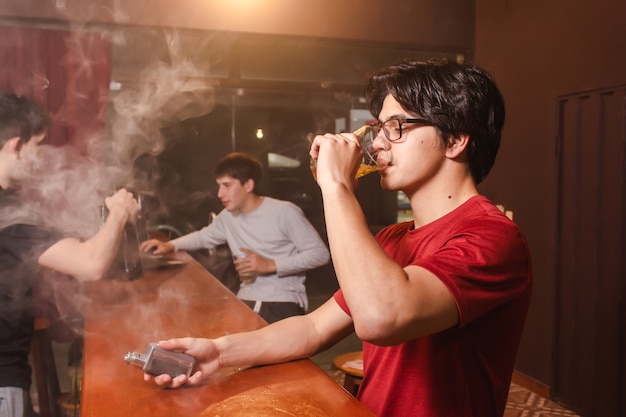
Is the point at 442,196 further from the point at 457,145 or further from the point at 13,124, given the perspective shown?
the point at 13,124

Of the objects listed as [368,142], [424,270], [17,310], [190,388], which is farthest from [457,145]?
[17,310]

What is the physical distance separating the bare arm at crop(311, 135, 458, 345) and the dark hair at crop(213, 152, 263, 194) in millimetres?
3057

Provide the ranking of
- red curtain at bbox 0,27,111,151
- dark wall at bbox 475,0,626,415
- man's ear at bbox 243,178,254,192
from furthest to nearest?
man's ear at bbox 243,178,254,192, red curtain at bbox 0,27,111,151, dark wall at bbox 475,0,626,415

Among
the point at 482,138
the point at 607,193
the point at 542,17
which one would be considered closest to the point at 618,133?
the point at 607,193

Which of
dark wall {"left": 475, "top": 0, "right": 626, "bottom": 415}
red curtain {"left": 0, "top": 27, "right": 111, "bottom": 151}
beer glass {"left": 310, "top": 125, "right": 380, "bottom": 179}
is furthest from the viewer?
red curtain {"left": 0, "top": 27, "right": 111, "bottom": 151}

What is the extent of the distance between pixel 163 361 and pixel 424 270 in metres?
0.58

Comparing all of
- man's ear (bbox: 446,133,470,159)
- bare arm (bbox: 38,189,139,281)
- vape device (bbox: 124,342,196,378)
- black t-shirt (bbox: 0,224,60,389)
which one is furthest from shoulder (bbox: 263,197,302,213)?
vape device (bbox: 124,342,196,378)

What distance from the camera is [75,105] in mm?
3998

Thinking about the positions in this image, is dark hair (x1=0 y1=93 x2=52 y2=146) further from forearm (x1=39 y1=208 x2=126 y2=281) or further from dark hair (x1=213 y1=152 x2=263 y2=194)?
dark hair (x1=213 y1=152 x2=263 y2=194)

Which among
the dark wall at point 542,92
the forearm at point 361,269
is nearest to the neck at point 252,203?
the dark wall at point 542,92

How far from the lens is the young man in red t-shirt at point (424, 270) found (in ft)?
3.54

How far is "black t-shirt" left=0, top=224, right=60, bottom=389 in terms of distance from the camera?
204 centimetres

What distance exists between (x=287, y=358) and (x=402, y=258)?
38 centimetres

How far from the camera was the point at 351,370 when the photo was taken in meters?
2.82
